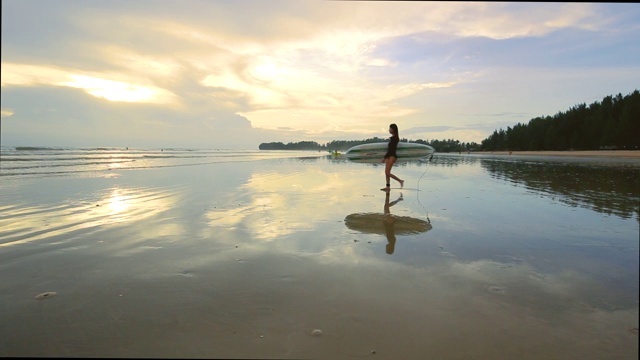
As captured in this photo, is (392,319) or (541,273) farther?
(541,273)

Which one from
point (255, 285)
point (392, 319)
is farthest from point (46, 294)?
point (392, 319)

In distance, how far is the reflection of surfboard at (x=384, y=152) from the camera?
17406mm

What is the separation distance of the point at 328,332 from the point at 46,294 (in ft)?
12.3

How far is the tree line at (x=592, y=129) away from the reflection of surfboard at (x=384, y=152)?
2985 inches

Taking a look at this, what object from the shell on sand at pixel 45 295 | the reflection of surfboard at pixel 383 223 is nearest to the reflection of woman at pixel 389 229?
the reflection of surfboard at pixel 383 223

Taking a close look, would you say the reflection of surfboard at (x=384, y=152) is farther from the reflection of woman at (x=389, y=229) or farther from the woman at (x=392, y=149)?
the reflection of woman at (x=389, y=229)

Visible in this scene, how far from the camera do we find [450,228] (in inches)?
282

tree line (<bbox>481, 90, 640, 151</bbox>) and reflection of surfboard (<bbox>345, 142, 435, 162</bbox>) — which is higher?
tree line (<bbox>481, 90, 640, 151</bbox>)

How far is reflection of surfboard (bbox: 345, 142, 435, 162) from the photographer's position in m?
17.4

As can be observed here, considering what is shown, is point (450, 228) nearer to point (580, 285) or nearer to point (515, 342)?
point (580, 285)

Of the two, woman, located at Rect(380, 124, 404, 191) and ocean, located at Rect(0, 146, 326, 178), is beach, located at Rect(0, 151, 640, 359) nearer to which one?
woman, located at Rect(380, 124, 404, 191)

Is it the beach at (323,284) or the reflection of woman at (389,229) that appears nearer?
the beach at (323,284)

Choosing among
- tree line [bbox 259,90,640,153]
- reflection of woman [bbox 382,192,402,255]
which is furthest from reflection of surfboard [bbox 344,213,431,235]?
tree line [bbox 259,90,640,153]

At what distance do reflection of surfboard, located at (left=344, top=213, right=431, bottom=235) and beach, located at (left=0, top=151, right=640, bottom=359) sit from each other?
0.07m
